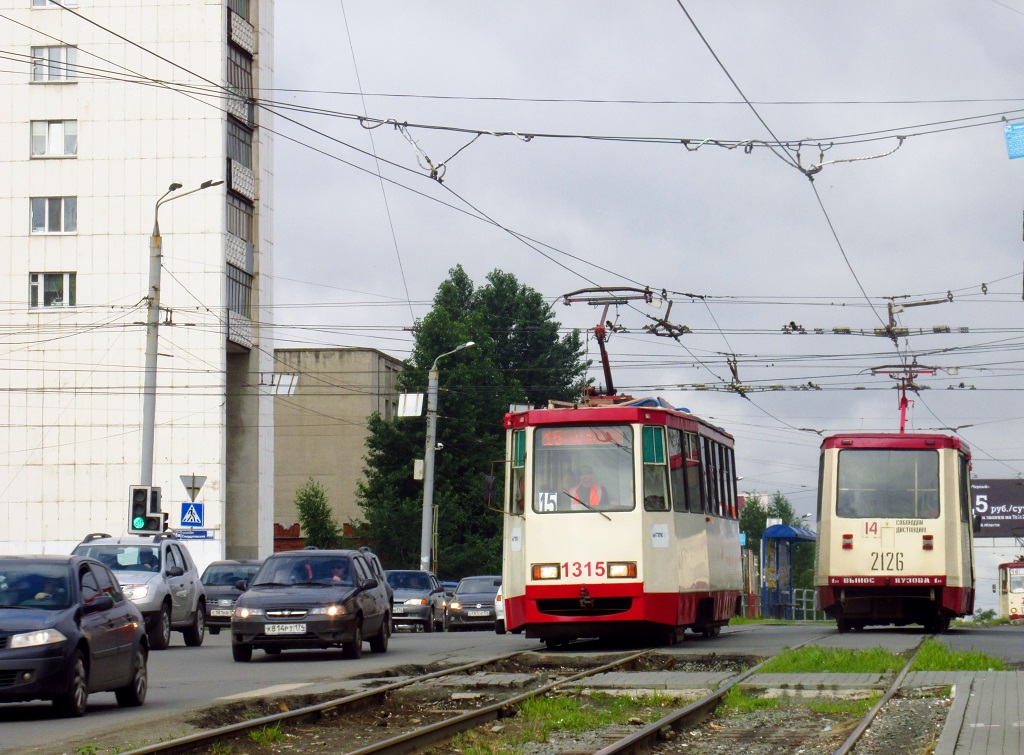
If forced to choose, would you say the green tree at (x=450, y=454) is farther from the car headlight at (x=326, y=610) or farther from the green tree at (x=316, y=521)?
the car headlight at (x=326, y=610)

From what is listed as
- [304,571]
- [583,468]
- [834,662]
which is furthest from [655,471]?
[304,571]

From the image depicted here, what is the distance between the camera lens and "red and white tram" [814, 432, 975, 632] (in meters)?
25.6

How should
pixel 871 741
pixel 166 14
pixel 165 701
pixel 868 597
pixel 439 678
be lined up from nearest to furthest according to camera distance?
pixel 871 741, pixel 165 701, pixel 439 678, pixel 868 597, pixel 166 14

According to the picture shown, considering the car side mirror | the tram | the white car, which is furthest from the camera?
the tram

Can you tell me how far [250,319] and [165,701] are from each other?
4373 cm

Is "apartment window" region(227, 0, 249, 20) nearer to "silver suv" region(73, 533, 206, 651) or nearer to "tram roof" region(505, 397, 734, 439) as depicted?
"silver suv" region(73, 533, 206, 651)

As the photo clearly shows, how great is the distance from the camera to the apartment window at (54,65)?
53688 mm

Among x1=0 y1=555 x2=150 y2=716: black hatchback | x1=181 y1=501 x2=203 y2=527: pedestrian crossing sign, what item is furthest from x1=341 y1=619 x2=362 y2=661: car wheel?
x1=181 y1=501 x2=203 y2=527: pedestrian crossing sign

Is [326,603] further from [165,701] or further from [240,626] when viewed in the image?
[165,701]

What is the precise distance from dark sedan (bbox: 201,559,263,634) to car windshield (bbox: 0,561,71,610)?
18.9 meters

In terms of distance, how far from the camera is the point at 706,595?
75.5ft

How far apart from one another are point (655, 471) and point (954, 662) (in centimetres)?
493

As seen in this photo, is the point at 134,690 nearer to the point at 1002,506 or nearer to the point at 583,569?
the point at 583,569

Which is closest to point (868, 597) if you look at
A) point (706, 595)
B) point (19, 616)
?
point (706, 595)
